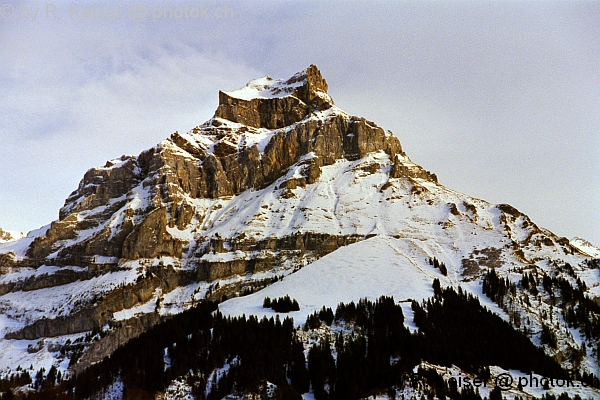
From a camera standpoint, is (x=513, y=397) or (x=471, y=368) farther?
(x=471, y=368)

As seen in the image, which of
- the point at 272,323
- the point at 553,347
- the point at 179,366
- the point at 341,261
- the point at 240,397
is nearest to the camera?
the point at 240,397

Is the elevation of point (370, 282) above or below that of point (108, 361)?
above

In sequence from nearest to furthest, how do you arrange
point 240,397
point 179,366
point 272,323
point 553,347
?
point 240,397 < point 179,366 < point 272,323 < point 553,347

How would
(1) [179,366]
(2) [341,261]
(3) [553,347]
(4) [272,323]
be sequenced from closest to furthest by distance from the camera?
(1) [179,366], (4) [272,323], (3) [553,347], (2) [341,261]

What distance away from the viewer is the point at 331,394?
109875 millimetres

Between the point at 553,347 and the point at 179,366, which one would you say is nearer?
the point at 179,366

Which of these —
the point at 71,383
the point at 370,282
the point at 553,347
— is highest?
the point at 370,282

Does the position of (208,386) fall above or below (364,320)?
below

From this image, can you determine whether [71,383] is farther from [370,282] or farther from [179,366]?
[370,282]

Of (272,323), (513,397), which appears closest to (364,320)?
(272,323)

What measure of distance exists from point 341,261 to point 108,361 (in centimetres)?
6040

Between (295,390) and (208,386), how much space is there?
14.4 metres

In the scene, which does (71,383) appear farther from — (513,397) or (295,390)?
(513,397)

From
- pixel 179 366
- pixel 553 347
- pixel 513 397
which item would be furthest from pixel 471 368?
pixel 179 366
